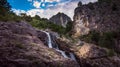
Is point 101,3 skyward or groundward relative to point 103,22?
skyward

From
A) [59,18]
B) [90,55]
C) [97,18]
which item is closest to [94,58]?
[90,55]

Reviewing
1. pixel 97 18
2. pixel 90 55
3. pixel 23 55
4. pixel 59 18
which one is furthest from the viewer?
pixel 59 18

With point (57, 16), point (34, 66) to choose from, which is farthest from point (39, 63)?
point (57, 16)

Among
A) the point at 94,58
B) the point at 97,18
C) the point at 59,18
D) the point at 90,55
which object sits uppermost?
the point at 59,18

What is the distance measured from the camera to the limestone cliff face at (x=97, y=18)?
3666 inches

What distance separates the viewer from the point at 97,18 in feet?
315

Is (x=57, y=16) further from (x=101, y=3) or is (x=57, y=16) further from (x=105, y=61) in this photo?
(x=105, y=61)

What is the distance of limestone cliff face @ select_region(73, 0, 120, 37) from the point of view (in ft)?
306

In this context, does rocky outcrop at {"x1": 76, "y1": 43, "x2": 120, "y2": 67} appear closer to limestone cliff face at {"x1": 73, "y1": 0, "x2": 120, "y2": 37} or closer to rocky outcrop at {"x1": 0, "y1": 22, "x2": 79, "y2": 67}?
rocky outcrop at {"x1": 0, "y1": 22, "x2": 79, "y2": 67}

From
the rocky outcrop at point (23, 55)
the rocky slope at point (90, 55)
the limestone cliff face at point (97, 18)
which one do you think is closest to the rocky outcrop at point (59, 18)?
the limestone cliff face at point (97, 18)

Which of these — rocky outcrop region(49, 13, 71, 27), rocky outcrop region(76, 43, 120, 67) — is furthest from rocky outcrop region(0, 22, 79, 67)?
rocky outcrop region(49, 13, 71, 27)

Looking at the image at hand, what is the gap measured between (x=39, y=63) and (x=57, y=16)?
152 metres

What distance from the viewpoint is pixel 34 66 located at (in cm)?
3073

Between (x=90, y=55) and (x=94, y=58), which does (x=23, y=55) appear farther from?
(x=94, y=58)
